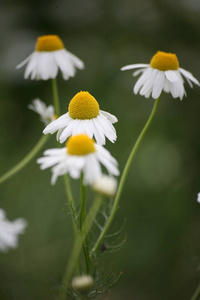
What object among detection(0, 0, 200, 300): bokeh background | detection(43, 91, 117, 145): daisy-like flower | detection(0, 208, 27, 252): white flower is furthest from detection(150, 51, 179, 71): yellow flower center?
detection(0, 0, 200, 300): bokeh background

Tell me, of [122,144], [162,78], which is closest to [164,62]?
[162,78]

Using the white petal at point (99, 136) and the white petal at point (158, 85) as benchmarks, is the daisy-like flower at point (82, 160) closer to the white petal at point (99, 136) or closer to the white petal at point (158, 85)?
the white petal at point (99, 136)

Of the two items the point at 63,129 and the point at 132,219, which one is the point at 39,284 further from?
the point at 63,129

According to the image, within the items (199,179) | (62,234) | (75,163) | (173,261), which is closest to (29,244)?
(62,234)

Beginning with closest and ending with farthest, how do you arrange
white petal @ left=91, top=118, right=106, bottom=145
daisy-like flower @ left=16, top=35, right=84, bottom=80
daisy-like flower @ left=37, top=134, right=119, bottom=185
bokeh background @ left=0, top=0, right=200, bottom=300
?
daisy-like flower @ left=37, top=134, right=119, bottom=185 < white petal @ left=91, top=118, right=106, bottom=145 < daisy-like flower @ left=16, top=35, right=84, bottom=80 < bokeh background @ left=0, top=0, right=200, bottom=300

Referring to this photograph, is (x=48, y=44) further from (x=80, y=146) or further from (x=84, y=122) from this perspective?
(x=80, y=146)

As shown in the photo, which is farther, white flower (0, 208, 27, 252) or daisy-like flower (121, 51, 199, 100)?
daisy-like flower (121, 51, 199, 100)

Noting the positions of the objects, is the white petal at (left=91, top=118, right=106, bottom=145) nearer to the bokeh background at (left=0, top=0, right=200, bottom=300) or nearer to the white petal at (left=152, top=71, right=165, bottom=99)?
the white petal at (left=152, top=71, right=165, bottom=99)
